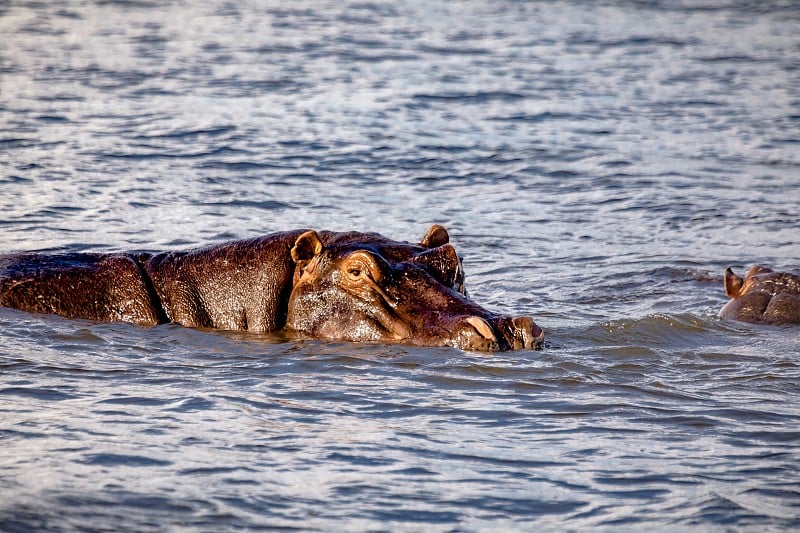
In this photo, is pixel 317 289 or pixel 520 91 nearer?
pixel 317 289

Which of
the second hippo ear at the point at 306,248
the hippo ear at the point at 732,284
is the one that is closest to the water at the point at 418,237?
the hippo ear at the point at 732,284

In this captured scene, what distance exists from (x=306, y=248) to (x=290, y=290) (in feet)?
1.15

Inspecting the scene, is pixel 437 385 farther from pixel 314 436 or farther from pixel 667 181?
pixel 667 181

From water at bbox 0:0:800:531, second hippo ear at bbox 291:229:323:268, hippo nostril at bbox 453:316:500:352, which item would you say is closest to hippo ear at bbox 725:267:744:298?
water at bbox 0:0:800:531

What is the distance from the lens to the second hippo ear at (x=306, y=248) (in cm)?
818

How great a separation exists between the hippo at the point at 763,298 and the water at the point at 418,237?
24 centimetres

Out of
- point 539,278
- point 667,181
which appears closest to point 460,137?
point 667,181

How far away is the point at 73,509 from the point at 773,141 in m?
13.6

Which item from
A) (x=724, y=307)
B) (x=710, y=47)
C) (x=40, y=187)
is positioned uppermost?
(x=710, y=47)

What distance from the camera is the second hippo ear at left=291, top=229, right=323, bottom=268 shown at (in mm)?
8180

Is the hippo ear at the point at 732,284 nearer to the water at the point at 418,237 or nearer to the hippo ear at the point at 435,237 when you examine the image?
the water at the point at 418,237

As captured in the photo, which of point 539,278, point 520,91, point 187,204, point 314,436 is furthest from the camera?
point 520,91

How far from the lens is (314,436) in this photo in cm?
658

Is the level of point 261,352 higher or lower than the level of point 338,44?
lower
